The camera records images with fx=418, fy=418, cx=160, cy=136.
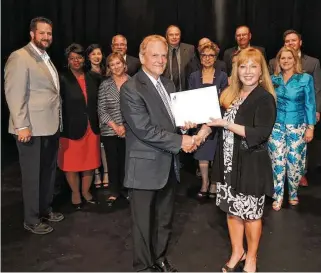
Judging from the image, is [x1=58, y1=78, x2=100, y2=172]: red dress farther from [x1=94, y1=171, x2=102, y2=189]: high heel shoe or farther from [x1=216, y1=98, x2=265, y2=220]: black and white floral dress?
[x1=216, y1=98, x2=265, y2=220]: black and white floral dress

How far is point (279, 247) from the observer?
2.99 metres

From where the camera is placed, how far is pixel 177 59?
4.68 metres

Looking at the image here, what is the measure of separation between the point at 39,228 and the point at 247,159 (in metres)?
1.77

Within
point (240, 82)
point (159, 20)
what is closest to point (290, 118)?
point (240, 82)

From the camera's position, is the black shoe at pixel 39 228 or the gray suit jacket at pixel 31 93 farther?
the black shoe at pixel 39 228

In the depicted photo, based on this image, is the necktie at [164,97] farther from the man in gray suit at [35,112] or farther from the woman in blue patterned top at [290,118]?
the woman in blue patterned top at [290,118]

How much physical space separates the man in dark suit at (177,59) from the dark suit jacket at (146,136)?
226 cm

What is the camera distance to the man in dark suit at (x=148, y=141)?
7.62ft

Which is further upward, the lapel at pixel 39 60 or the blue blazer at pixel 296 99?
the lapel at pixel 39 60

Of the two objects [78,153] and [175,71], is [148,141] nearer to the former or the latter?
[78,153]

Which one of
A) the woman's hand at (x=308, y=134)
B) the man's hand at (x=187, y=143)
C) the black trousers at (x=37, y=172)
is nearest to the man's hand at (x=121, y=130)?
the black trousers at (x=37, y=172)

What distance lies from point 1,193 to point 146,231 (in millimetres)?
2334

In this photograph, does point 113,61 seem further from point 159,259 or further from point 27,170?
point 159,259

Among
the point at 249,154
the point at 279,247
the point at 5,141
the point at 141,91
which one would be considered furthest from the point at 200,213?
the point at 5,141
